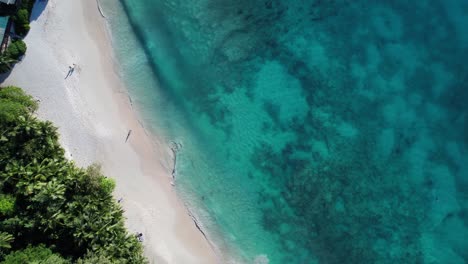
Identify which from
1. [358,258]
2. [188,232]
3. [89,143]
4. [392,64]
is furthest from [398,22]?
[89,143]

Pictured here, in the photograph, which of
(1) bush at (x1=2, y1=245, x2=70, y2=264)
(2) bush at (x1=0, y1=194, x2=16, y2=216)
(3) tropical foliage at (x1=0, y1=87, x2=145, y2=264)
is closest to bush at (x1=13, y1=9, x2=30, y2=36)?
(3) tropical foliage at (x1=0, y1=87, x2=145, y2=264)

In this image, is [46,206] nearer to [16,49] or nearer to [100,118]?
[100,118]

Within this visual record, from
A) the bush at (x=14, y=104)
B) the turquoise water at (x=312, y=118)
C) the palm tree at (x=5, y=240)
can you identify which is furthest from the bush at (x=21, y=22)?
the palm tree at (x=5, y=240)

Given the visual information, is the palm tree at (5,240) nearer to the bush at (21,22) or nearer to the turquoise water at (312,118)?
the turquoise water at (312,118)

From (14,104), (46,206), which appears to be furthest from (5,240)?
(14,104)

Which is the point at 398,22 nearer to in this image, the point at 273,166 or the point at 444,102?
the point at 444,102

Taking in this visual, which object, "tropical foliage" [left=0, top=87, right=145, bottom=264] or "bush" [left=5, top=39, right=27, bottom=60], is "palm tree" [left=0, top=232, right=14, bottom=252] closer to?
"tropical foliage" [left=0, top=87, right=145, bottom=264]

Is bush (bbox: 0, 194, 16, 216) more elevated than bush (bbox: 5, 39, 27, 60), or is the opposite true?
bush (bbox: 5, 39, 27, 60)
